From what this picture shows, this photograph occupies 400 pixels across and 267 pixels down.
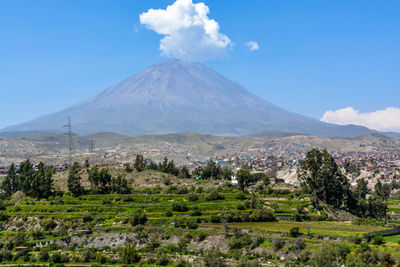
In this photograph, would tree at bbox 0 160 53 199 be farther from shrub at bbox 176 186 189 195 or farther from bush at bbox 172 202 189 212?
bush at bbox 172 202 189 212

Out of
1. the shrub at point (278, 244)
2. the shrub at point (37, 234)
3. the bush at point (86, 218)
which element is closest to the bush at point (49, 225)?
the shrub at point (37, 234)

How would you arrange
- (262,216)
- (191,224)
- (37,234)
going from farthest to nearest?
(262,216), (37,234), (191,224)

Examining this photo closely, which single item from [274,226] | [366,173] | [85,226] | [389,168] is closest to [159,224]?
[85,226]

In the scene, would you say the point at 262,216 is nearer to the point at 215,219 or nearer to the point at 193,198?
the point at 215,219

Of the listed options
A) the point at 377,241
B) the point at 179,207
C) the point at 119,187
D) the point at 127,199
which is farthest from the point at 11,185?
the point at 377,241

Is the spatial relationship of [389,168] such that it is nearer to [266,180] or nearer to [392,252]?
[266,180]

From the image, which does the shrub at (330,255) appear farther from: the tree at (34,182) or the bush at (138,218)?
the tree at (34,182)

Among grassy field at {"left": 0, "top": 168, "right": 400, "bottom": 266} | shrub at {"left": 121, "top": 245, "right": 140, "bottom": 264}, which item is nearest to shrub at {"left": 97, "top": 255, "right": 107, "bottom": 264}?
grassy field at {"left": 0, "top": 168, "right": 400, "bottom": 266}

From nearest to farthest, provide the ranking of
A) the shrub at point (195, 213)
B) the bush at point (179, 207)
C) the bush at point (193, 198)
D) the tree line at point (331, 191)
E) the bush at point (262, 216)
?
the bush at point (262, 216) < the shrub at point (195, 213) < the bush at point (179, 207) < the tree line at point (331, 191) < the bush at point (193, 198)

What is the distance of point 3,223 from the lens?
3086 inches

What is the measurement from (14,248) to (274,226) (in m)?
43.5

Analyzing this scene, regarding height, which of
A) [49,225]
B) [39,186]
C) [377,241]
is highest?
[39,186]

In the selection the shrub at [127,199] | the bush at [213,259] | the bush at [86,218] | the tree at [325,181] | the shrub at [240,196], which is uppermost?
the tree at [325,181]

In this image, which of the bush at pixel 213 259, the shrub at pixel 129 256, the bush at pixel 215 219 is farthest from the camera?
the bush at pixel 215 219
